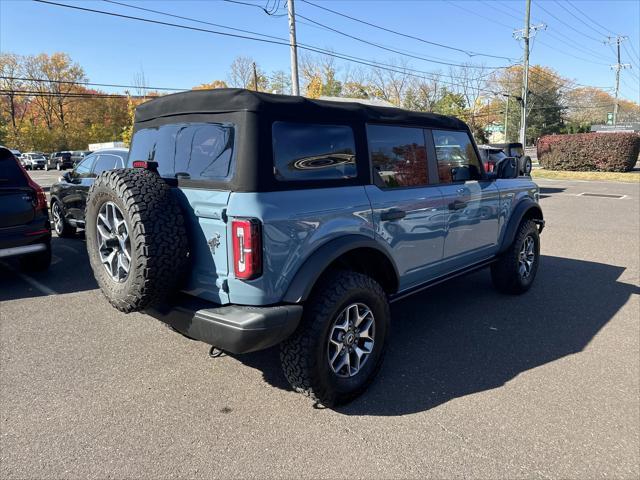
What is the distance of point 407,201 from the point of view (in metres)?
3.48

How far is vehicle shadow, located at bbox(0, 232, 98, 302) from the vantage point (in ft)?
17.9

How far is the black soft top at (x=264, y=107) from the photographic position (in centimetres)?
267

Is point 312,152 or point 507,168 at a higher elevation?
point 312,152

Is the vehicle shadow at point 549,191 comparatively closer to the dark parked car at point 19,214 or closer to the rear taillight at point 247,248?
the dark parked car at point 19,214

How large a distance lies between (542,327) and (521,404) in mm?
1488

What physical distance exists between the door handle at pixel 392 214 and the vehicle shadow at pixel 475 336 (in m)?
1.17

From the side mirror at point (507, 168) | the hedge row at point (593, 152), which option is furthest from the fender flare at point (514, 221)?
the hedge row at point (593, 152)

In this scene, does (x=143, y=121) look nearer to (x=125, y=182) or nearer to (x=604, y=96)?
(x=125, y=182)

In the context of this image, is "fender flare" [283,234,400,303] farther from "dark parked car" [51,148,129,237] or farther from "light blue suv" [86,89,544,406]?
"dark parked car" [51,148,129,237]

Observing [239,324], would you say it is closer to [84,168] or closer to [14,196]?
[14,196]

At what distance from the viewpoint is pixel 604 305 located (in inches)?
193

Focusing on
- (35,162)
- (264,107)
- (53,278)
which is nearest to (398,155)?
(264,107)

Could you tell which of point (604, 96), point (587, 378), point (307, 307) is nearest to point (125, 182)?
point (307, 307)

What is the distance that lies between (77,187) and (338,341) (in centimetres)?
626
